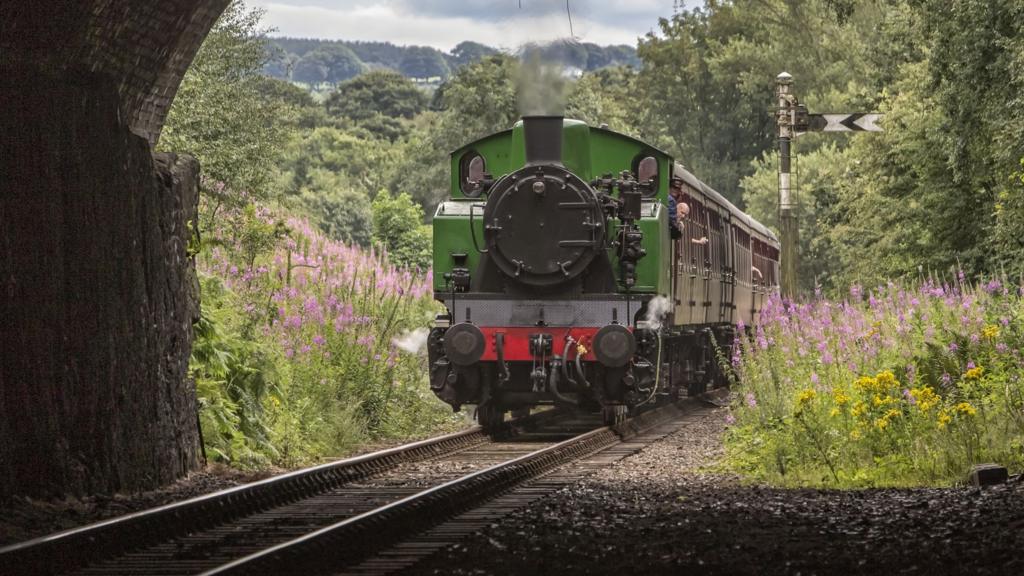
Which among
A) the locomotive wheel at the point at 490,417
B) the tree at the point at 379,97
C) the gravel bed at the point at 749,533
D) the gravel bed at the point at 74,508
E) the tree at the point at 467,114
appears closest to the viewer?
the gravel bed at the point at 749,533

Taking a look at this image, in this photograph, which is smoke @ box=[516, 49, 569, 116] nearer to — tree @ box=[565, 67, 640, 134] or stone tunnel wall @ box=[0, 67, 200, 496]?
stone tunnel wall @ box=[0, 67, 200, 496]

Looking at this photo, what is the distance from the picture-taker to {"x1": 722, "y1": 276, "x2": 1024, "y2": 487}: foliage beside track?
11.3 m

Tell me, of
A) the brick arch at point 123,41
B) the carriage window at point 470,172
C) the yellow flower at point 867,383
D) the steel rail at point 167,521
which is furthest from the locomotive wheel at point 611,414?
the brick arch at point 123,41

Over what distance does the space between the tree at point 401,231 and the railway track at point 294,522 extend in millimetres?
23260

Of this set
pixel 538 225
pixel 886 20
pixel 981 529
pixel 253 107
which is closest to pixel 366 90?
pixel 886 20

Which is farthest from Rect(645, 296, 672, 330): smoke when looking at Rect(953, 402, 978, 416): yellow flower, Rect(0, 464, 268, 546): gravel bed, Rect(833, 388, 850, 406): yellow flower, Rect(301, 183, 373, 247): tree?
Rect(301, 183, 373, 247): tree

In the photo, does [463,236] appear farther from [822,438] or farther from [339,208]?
[339,208]

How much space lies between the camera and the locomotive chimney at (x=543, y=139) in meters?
15.2

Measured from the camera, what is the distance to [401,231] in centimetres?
3759

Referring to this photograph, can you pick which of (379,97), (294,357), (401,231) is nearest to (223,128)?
(294,357)

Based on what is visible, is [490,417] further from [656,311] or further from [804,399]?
[804,399]

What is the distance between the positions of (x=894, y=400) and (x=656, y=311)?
4.26 m

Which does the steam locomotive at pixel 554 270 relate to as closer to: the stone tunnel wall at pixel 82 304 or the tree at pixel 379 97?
the stone tunnel wall at pixel 82 304

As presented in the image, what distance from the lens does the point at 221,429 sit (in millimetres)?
13641
